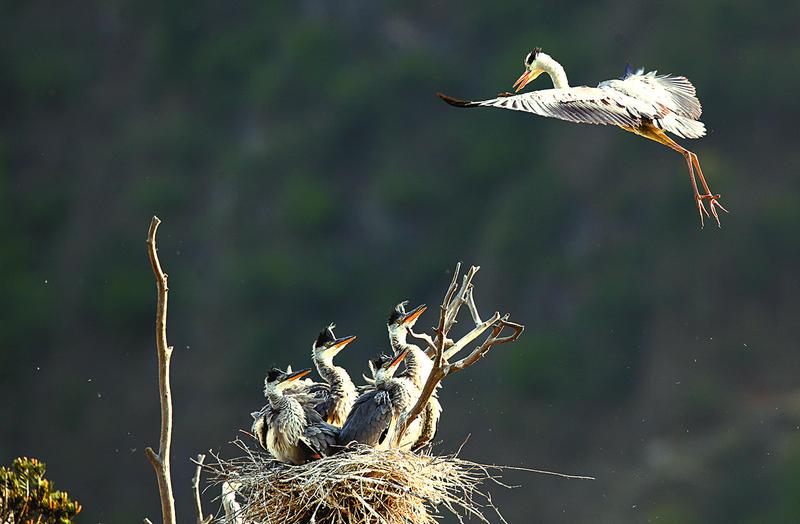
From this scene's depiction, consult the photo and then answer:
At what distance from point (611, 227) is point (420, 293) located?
3017 millimetres

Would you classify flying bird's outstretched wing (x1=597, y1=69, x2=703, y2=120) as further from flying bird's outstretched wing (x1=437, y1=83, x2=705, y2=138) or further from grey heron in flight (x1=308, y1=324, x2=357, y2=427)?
grey heron in flight (x1=308, y1=324, x2=357, y2=427)

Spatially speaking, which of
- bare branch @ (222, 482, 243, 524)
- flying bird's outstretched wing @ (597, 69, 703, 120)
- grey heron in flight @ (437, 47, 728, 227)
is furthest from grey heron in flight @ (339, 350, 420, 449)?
flying bird's outstretched wing @ (597, 69, 703, 120)

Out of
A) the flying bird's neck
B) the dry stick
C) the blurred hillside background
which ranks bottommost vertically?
the blurred hillside background

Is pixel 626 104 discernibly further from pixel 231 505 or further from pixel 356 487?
pixel 231 505

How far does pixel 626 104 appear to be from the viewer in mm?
5039

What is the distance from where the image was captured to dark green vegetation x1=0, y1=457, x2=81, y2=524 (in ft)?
17.1

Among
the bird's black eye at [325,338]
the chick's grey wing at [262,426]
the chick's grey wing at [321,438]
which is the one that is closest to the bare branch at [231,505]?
the chick's grey wing at [262,426]

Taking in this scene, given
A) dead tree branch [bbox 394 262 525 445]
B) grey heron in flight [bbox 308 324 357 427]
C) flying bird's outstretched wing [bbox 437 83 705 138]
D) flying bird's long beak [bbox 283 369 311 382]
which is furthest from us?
grey heron in flight [bbox 308 324 357 427]

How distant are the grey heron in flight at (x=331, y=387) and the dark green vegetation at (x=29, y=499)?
96 cm

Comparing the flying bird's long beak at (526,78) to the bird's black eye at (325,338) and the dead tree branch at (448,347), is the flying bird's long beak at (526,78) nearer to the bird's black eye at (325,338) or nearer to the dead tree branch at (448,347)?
the dead tree branch at (448,347)

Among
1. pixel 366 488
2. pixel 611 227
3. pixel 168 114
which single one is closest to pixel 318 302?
pixel 611 227

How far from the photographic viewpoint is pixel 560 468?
19359mm

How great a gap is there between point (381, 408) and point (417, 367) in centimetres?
31

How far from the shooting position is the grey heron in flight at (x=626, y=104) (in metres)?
4.59
